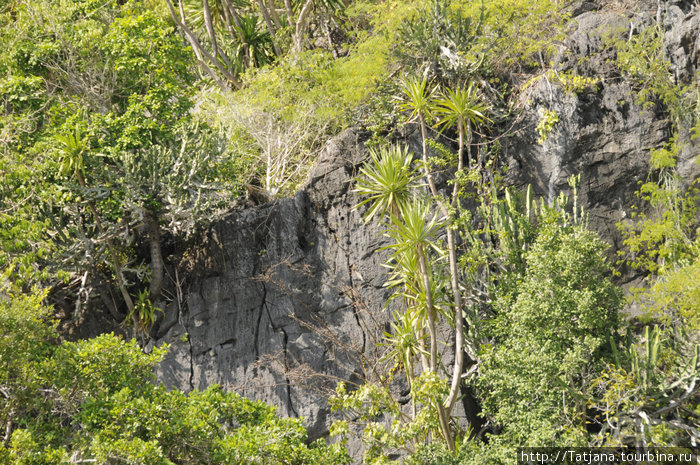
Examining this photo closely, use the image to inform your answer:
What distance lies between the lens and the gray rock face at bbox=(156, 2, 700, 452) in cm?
1120

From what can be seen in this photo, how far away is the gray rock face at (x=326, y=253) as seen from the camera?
36.7ft

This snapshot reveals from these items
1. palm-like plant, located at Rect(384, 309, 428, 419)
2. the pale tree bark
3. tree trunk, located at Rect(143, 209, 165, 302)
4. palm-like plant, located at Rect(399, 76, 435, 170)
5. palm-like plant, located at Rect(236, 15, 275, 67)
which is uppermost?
palm-like plant, located at Rect(236, 15, 275, 67)

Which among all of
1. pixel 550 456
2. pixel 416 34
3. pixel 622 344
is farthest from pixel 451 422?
pixel 416 34

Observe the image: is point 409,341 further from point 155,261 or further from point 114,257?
point 114,257

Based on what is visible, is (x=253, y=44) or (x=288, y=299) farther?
(x=253, y=44)

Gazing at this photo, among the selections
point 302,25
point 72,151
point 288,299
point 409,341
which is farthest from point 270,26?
point 409,341

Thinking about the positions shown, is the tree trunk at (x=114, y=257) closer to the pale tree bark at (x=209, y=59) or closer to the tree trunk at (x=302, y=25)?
the pale tree bark at (x=209, y=59)

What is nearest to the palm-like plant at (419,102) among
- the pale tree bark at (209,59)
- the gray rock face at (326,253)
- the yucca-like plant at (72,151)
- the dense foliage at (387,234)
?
the dense foliage at (387,234)

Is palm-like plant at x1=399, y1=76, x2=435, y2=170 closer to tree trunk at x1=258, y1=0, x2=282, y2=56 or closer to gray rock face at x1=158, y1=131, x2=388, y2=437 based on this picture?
gray rock face at x1=158, y1=131, x2=388, y2=437

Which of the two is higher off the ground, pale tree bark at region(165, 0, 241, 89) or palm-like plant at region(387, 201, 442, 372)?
pale tree bark at region(165, 0, 241, 89)

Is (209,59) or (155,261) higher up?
(209,59)

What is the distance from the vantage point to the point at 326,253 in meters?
11.8

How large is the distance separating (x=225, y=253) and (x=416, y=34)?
4958 mm

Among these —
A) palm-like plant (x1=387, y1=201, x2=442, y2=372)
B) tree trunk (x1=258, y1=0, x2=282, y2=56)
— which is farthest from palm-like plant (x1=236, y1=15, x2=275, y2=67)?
palm-like plant (x1=387, y1=201, x2=442, y2=372)
